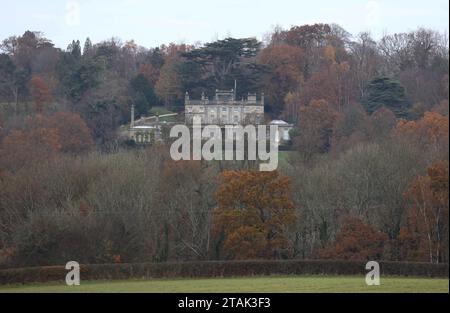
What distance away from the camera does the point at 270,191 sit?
166ft

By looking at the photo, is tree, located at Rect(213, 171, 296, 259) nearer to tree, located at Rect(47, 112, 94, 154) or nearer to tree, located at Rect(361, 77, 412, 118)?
tree, located at Rect(47, 112, 94, 154)

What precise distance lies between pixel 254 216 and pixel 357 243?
519cm

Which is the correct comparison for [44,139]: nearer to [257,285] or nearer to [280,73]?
[257,285]

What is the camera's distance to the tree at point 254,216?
48.8 m

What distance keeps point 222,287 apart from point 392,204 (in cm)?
1709

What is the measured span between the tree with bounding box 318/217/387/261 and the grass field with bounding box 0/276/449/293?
23.0 ft

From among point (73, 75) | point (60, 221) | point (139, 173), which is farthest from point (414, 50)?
point (60, 221)

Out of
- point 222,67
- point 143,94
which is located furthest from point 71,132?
point 222,67

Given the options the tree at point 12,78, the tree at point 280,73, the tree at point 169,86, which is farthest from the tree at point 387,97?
the tree at point 12,78

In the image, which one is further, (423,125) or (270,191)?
(423,125)

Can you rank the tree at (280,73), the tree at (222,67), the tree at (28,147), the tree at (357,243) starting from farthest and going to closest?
the tree at (280,73), the tree at (222,67), the tree at (28,147), the tree at (357,243)

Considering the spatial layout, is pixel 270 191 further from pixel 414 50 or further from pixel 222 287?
pixel 414 50

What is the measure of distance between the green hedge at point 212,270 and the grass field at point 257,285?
68 cm

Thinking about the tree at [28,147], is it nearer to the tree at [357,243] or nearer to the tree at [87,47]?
the tree at [357,243]
